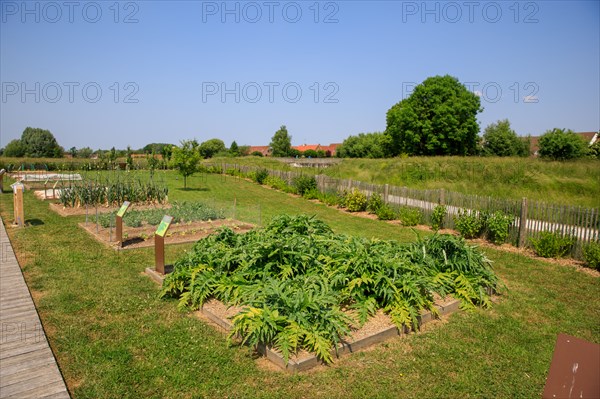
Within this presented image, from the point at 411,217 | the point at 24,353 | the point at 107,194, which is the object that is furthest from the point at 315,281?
the point at 107,194

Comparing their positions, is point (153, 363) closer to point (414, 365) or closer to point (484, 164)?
point (414, 365)

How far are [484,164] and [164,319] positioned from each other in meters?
22.7

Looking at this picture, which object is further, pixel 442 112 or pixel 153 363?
pixel 442 112

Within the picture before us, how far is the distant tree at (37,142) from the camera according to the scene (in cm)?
7275

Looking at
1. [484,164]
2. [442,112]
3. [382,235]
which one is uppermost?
[442,112]

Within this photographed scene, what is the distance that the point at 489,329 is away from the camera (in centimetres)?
605

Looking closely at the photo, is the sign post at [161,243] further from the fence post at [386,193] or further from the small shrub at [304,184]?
the small shrub at [304,184]

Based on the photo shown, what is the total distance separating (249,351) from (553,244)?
348 inches

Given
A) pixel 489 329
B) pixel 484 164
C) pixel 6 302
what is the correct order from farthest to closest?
1. pixel 484 164
2. pixel 6 302
3. pixel 489 329

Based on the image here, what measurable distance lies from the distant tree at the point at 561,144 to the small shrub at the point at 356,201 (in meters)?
31.9

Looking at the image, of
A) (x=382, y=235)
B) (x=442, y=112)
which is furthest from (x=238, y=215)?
(x=442, y=112)

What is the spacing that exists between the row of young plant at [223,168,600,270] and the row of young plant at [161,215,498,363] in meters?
4.07

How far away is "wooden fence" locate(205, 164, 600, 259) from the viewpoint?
10273 millimetres

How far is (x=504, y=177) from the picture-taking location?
22.5 metres
